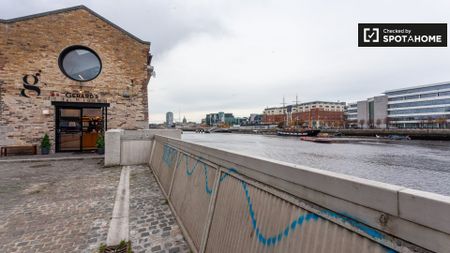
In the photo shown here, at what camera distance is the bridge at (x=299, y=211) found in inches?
45.6

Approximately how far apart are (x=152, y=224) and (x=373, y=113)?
13812 cm

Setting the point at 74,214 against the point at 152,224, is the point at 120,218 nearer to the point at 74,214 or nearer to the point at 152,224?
the point at 152,224

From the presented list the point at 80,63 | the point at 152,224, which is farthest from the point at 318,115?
the point at 152,224

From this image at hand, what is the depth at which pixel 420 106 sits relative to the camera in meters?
→ 96.8

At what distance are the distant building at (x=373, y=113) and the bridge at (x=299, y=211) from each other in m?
128

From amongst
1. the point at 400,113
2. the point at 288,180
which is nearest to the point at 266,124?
the point at 400,113

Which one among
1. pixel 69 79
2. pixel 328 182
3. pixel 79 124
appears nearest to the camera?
pixel 328 182

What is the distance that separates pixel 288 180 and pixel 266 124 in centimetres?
17118

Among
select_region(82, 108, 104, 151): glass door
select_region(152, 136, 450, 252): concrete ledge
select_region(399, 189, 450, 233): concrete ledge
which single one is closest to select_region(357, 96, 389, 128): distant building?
select_region(82, 108, 104, 151): glass door

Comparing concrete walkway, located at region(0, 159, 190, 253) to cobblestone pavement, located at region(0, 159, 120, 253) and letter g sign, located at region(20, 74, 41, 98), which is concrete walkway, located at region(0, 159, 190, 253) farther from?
letter g sign, located at region(20, 74, 41, 98)

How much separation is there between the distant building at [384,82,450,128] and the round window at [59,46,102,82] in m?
117

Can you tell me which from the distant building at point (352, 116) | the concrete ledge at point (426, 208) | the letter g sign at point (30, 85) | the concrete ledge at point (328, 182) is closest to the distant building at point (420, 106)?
the distant building at point (352, 116)

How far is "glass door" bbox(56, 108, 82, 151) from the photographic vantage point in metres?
14.5

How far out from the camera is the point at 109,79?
49.9 ft
